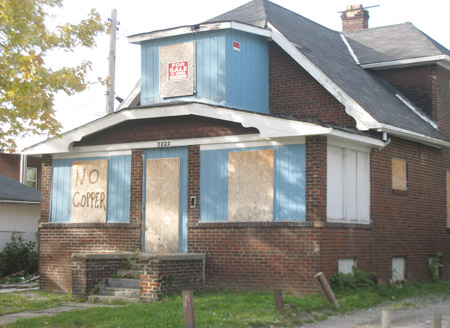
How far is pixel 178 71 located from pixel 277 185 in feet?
14.1

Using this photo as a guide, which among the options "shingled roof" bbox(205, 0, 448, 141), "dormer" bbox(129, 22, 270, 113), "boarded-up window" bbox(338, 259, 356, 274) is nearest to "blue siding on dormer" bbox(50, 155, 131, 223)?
"dormer" bbox(129, 22, 270, 113)

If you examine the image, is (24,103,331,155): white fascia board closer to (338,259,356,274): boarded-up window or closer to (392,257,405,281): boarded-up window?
(338,259,356,274): boarded-up window

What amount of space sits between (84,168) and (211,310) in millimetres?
6941

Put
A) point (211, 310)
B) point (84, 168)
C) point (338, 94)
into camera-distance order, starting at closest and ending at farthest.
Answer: point (211, 310) < point (338, 94) < point (84, 168)

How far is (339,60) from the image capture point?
2039cm

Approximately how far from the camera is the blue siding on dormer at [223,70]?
17.5 m

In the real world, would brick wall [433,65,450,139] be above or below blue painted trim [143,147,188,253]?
above

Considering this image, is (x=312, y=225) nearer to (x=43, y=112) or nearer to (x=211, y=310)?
(x=211, y=310)

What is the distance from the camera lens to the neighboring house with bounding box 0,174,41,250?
24.4 m

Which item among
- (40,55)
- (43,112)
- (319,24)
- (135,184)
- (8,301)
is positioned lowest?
(8,301)

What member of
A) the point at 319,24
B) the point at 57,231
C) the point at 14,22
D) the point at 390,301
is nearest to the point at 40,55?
the point at 14,22

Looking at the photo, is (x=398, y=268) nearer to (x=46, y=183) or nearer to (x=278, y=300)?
(x=278, y=300)

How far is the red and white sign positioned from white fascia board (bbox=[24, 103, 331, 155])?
1.51 metres

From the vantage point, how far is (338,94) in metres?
16.9
